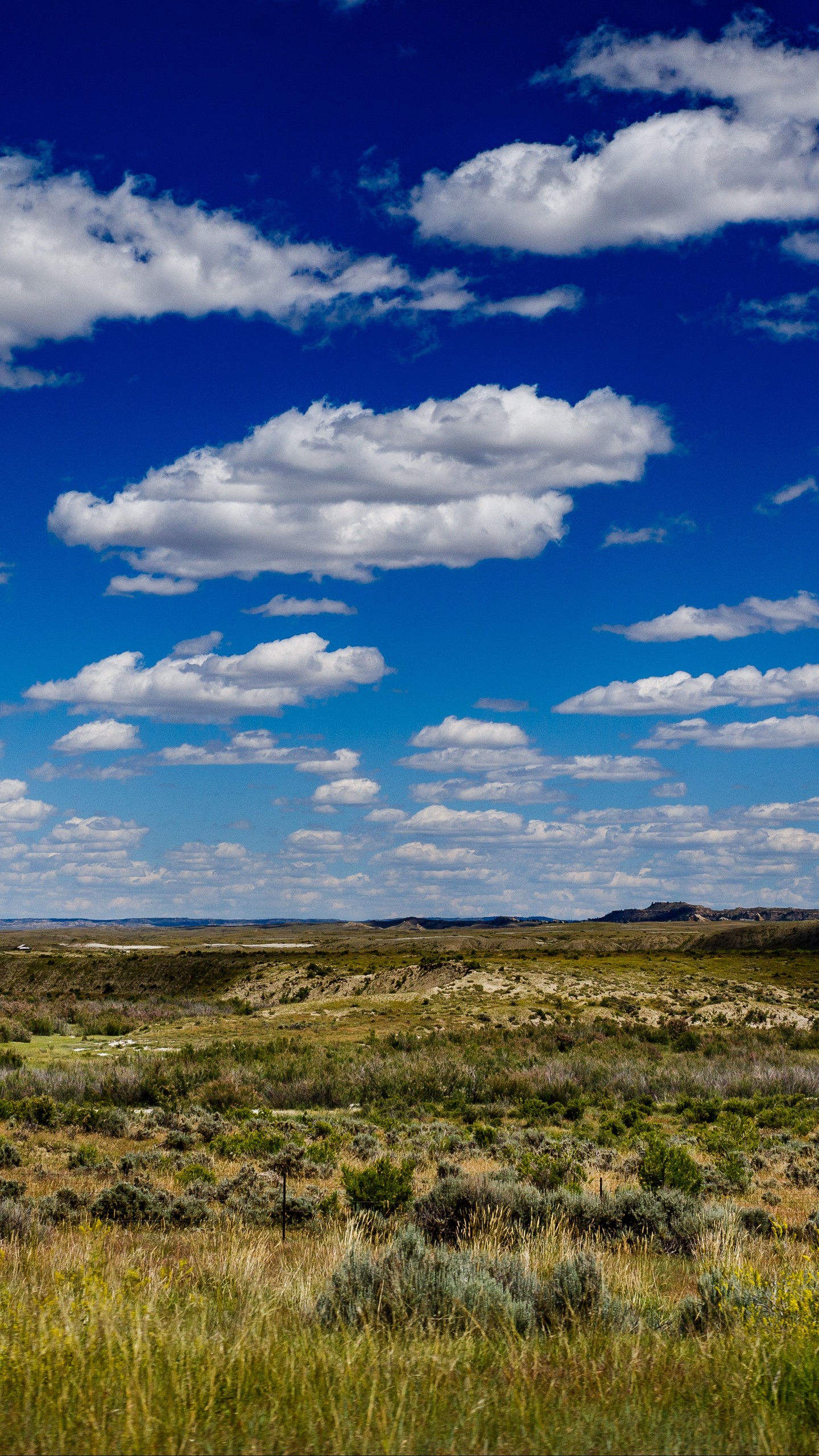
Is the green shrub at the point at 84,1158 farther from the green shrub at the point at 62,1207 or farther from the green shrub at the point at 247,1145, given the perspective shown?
the green shrub at the point at 62,1207

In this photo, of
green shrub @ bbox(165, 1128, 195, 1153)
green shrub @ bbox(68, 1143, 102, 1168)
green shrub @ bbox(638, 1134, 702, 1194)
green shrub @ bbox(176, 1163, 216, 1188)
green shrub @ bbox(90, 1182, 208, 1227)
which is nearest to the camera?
green shrub @ bbox(90, 1182, 208, 1227)

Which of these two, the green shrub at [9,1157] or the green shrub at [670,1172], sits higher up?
the green shrub at [670,1172]

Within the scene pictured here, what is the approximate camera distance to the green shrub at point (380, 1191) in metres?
12.4

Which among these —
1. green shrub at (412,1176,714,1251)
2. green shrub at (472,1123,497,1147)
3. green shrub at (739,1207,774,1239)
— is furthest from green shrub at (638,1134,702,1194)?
green shrub at (472,1123,497,1147)

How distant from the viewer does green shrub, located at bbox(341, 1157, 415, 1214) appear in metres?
12.4

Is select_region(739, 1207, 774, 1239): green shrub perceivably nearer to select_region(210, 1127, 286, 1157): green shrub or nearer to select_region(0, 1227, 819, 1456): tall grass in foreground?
select_region(0, 1227, 819, 1456): tall grass in foreground

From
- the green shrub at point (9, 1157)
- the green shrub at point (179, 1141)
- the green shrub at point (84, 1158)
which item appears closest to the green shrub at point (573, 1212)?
the green shrub at point (84, 1158)

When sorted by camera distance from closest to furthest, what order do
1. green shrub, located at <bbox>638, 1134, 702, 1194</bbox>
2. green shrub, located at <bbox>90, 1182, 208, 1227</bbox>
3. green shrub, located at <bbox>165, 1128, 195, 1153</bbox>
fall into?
green shrub, located at <bbox>90, 1182, 208, 1227</bbox>
green shrub, located at <bbox>638, 1134, 702, 1194</bbox>
green shrub, located at <bbox>165, 1128, 195, 1153</bbox>

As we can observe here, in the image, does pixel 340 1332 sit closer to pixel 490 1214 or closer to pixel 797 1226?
pixel 490 1214

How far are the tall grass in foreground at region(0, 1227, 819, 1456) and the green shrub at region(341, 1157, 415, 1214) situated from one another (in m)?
5.67

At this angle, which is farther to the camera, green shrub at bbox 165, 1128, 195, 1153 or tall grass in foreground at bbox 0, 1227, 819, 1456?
green shrub at bbox 165, 1128, 195, 1153

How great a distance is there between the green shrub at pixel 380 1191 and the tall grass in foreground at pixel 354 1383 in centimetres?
567

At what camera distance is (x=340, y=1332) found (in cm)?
638

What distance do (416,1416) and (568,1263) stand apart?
127 inches
